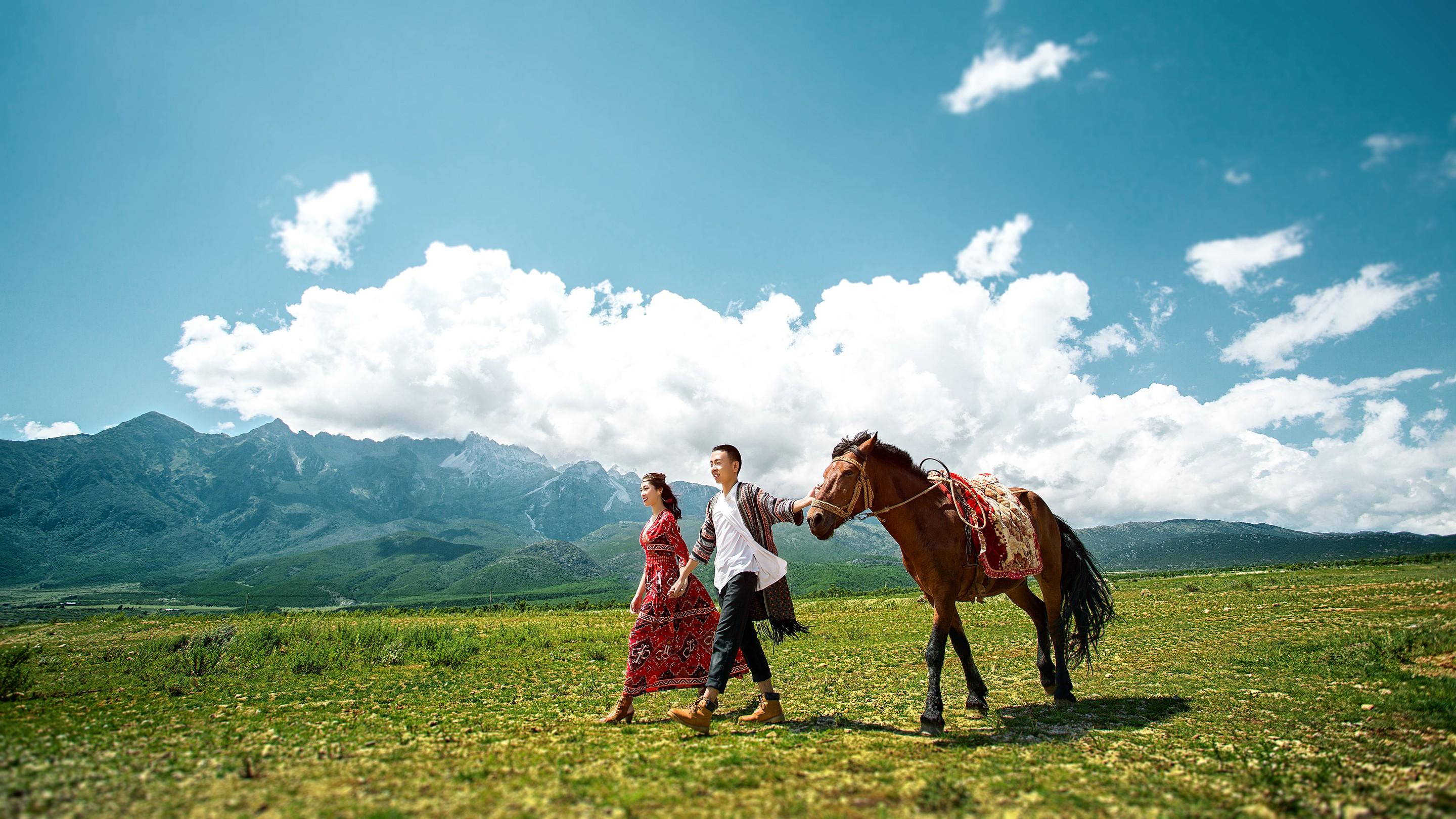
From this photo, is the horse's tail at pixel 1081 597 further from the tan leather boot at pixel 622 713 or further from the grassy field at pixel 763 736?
the tan leather boot at pixel 622 713

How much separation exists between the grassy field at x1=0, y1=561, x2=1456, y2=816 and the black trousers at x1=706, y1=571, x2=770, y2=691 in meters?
0.65

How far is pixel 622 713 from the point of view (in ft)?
24.0

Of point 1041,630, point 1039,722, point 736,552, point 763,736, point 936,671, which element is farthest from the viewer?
point 1041,630

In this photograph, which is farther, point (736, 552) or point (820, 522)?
point (736, 552)

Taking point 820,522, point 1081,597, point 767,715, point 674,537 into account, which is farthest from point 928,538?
point 1081,597

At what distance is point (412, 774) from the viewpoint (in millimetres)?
4789

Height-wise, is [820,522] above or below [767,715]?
above

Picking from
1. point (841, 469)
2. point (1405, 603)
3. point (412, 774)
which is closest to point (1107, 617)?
point (841, 469)

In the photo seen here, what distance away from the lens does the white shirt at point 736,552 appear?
7160 millimetres

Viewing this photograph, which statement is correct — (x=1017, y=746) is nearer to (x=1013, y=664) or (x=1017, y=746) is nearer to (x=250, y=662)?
(x=1013, y=664)

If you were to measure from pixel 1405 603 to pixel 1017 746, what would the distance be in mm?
19389

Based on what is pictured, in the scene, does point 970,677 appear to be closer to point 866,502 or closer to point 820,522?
point 866,502

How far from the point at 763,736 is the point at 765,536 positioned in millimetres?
2071

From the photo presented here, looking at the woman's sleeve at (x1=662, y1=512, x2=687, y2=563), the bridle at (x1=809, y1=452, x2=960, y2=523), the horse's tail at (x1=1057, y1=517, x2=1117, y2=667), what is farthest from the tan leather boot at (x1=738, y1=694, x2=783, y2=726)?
the horse's tail at (x1=1057, y1=517, x2=1117, y2=667)
